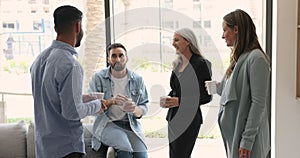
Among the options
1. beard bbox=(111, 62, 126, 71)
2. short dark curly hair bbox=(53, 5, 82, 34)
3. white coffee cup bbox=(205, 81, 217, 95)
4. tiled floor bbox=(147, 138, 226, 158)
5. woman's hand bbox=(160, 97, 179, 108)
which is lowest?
tiled floor bbox=(147, 138, 226, 158)

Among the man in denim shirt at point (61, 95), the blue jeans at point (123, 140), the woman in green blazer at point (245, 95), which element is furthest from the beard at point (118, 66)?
the woman in green blazer at point (245, 95)

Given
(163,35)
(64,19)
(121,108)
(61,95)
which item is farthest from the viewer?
(163,35)

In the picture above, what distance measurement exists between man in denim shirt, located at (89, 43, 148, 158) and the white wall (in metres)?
1.02

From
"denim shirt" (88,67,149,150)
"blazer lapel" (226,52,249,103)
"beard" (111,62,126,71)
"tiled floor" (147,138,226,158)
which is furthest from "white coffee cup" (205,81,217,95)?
"tiled floor" (147,138,226,158)

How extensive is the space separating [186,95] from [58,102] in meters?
0.94

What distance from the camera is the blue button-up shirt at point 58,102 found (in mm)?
2318

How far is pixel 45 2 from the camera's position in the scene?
12.8 ft

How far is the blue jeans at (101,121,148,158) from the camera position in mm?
3160

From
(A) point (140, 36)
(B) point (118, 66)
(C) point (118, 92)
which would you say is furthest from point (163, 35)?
(C) point (118, 92)

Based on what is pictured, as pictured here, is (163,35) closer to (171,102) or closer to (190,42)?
(190,42)

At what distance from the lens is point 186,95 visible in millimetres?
2947

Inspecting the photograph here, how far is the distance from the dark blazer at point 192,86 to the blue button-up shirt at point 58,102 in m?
0.72

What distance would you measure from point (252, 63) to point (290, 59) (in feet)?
3.37

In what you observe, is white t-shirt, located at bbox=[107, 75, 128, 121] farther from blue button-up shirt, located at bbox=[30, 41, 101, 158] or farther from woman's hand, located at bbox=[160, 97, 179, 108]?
blue button-up shirt, located at bbox=[30, 41, 101, 158]
